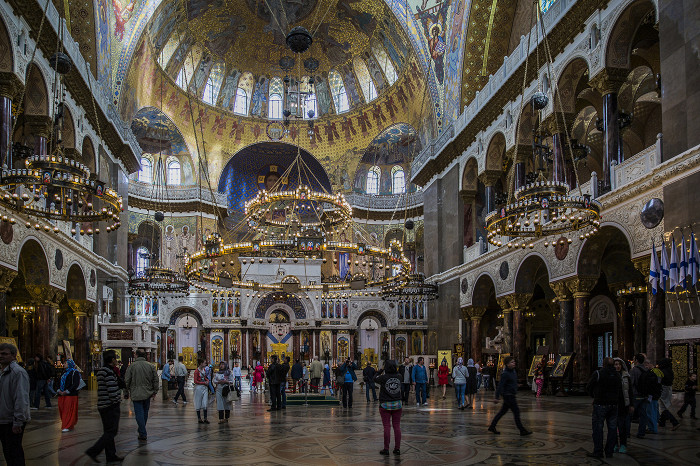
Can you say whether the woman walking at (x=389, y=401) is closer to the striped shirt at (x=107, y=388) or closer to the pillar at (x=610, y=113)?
the striped shirt at (x=107, y=388)

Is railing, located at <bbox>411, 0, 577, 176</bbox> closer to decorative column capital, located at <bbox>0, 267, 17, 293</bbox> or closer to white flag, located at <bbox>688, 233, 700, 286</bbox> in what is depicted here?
white flag, located at <bbox>688, 233, 700, 286</bbox>

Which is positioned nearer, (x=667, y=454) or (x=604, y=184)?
(x=667, y=454)

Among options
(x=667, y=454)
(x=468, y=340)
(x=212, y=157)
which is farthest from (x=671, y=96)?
(x=212, y=157)

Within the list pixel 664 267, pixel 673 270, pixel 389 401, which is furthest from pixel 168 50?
pixel 389 401

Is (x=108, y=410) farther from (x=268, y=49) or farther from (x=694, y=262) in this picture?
(x=268, y=49)

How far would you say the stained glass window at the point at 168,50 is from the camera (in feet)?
110

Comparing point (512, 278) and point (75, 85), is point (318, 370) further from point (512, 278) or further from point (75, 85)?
point (75, 85)

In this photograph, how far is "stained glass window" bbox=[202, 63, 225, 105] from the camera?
125 ft

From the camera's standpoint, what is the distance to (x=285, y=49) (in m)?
38.2

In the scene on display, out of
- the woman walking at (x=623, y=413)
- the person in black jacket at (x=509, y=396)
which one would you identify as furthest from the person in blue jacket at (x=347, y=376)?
the woman walking at (x=623, y=413)

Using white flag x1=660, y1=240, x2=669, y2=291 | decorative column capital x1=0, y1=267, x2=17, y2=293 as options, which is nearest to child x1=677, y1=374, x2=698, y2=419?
white flag x1=660, y1=240, x2=669, y2=291

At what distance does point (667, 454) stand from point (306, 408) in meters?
9.56

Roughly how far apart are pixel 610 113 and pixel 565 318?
20.7 ft

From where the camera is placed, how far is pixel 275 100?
41375mm
